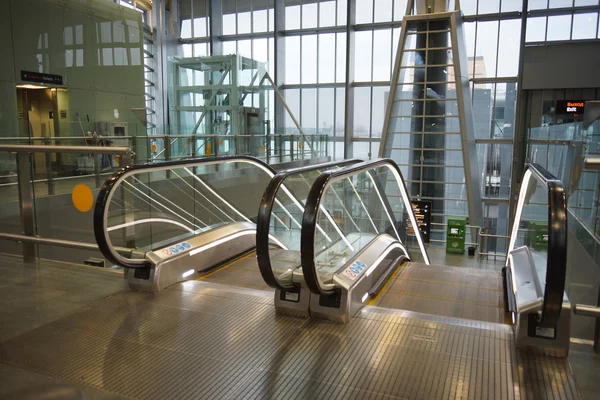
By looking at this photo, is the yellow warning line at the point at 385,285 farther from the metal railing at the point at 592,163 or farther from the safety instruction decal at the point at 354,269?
the metal railing at the point at 592,163

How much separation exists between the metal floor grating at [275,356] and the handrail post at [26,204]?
193 cm

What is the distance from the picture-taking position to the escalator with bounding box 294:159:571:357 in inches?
123

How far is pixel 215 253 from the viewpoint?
561cm

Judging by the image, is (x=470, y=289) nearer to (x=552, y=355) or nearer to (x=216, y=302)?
(x=552, y=355)

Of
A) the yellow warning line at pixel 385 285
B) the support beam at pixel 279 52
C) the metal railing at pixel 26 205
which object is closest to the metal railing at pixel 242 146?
the support beam at pixel 279 52

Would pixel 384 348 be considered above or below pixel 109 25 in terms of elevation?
below

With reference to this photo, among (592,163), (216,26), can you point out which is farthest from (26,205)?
(216,26)

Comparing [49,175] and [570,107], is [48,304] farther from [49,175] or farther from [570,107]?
[570,107]

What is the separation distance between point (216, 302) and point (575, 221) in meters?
5.99

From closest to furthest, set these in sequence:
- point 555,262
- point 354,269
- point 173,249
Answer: point 555,262 → point 354,269 → point 173,249

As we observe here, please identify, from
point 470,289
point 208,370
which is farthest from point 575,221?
point 208,370

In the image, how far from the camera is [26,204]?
538 cm

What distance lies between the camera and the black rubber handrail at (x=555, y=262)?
111 inches

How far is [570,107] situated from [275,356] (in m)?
16.0
